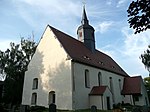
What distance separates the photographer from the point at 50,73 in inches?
910

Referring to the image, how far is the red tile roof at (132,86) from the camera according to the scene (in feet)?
103

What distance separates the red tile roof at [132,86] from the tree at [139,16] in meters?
25.5

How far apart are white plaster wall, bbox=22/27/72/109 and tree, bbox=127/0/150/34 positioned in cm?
1442

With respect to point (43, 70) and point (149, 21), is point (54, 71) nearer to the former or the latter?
point (43, 70)

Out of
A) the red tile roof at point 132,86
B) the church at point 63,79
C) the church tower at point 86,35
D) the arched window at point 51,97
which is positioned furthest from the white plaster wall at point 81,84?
the red tile roof at point 132,86

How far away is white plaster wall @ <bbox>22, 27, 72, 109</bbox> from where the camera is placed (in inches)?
824

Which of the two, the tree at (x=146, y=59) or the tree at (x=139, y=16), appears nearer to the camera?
the tree at (x=139, y=16)

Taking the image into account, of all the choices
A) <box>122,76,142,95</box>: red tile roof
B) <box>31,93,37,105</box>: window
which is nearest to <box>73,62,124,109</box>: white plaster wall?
<box>31,93,37,105</box>: window

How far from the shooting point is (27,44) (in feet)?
117

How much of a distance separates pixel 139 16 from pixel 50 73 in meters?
17.4

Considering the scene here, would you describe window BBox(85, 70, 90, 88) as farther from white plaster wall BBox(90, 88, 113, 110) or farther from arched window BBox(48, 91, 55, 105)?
arched window BBox(48, 91, 55, 105)

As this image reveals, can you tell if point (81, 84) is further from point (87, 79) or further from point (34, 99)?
point (34, 99)

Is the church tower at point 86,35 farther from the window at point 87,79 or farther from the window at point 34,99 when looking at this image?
the window at point 34,99

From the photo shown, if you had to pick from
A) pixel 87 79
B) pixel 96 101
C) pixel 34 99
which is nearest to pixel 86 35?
pixel 87 79
